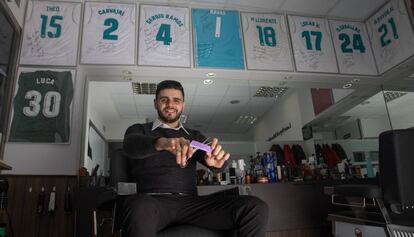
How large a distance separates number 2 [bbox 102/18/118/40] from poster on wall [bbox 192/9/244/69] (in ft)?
2.86

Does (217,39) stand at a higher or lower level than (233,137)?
higher

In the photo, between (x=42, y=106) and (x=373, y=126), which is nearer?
(x=42, y=106)

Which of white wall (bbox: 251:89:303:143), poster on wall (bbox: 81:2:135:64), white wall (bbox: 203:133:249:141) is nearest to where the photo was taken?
poster on wall (bbox: 81:2:135:64)

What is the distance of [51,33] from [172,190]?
8.06ft

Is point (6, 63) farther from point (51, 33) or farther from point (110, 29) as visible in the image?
point (110, 29)

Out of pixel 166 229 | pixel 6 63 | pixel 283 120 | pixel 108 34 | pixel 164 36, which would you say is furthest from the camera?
pixel 283 120

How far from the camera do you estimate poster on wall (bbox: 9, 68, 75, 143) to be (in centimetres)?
259

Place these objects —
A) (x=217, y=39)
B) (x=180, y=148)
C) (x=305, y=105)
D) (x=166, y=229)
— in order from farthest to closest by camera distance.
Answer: (x=305, y=105) < (x=217, y=39) < (x=166, y=229) < (x=180, y=148)

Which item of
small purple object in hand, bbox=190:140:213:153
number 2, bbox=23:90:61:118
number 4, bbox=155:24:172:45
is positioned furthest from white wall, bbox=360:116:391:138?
number 2, bbox=23:90:61:118

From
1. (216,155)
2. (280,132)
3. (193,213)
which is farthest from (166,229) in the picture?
(280,132)

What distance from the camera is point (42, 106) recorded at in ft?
8.73

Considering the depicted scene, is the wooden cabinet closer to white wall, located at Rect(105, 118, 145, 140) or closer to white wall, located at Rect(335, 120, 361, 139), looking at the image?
white wall, located at Rect(105, 118, 145, 140)

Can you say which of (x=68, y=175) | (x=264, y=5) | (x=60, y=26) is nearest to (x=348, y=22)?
(x=264, y=5)

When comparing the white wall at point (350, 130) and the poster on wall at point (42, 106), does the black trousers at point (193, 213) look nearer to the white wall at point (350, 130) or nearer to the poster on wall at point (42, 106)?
the poster on wall at point (42, 106)
